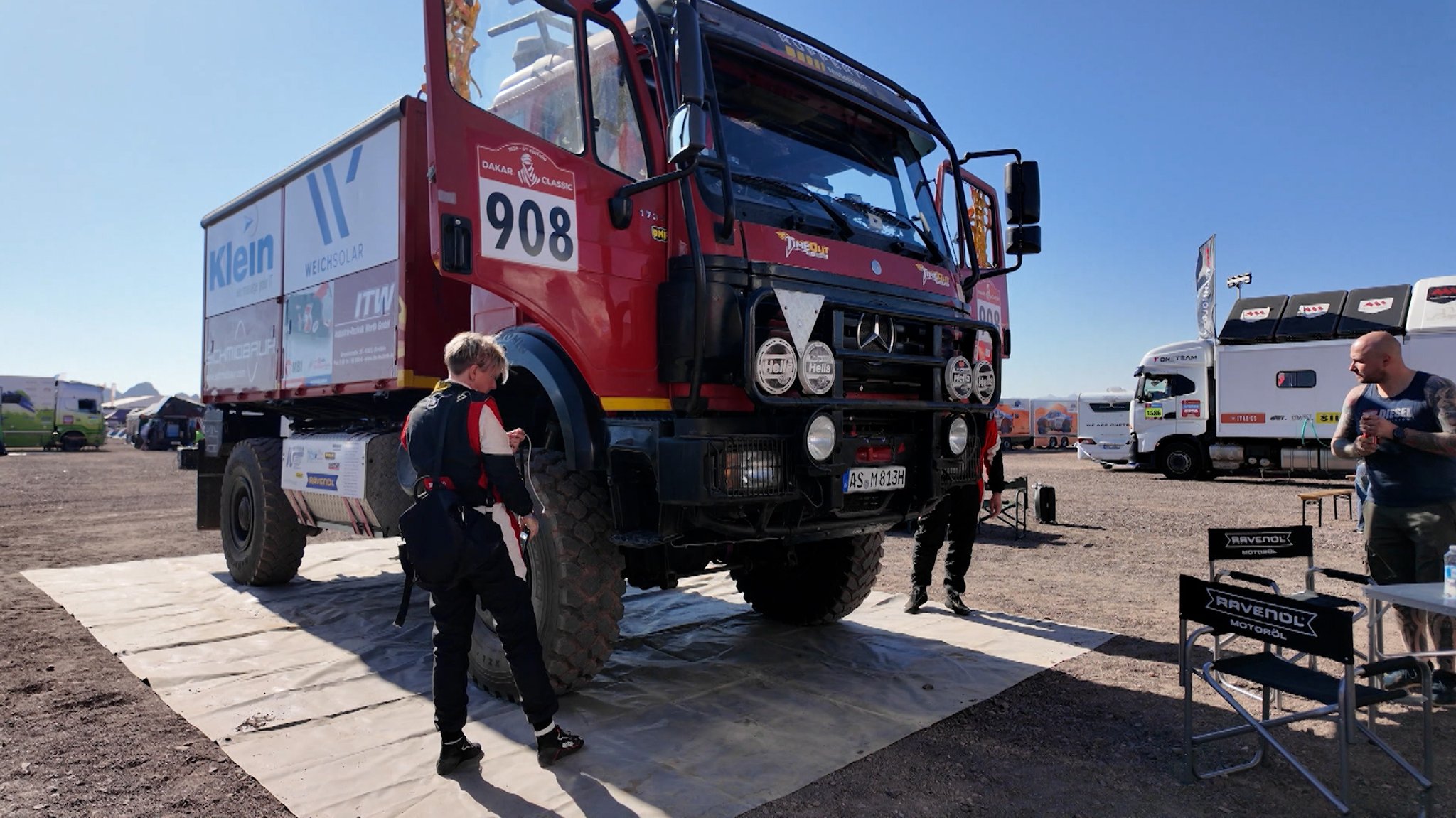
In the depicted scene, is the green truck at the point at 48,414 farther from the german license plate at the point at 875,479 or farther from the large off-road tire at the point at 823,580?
the german license plate at the point at 875,479

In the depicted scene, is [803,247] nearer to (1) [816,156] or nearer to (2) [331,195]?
(1) [816,156]

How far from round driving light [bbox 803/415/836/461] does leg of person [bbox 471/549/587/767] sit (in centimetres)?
131

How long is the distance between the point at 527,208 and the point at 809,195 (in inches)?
54.6

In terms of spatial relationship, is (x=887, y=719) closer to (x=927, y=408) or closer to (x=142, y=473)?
(x=927, y=408)

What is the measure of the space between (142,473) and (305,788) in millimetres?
23272

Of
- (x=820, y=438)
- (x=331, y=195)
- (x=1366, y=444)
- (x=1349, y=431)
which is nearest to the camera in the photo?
(x=820, y=438)

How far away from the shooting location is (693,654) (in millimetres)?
4996

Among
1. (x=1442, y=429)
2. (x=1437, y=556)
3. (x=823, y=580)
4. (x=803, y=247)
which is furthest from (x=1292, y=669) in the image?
(x=823, y=580)

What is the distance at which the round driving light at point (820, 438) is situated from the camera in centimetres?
364

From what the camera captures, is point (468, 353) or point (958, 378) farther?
point (958, 378)

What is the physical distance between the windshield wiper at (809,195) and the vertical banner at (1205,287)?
1879 centimetres

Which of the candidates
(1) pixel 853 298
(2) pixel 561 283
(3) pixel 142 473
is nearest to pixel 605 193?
(2) pixel 561 283

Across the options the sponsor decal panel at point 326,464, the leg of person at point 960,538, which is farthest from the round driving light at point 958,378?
the sponsor decal panel at point 326,464

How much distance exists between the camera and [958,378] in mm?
4406
